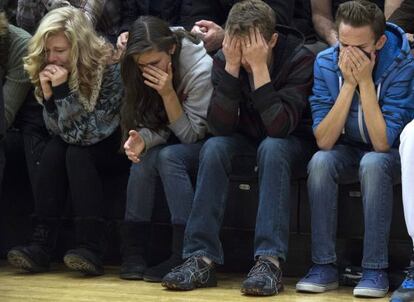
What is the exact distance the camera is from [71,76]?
3203 millimetres

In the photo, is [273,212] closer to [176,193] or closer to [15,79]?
[176,193]

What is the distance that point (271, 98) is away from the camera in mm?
2924

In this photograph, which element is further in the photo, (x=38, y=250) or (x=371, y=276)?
(x=38, y=250)

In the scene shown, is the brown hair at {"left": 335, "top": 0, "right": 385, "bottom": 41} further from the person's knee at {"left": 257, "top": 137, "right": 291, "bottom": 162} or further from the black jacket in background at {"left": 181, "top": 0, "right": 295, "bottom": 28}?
the black jacket in background at {"left": 181, "top": 0, "right": 295, "bottom": 28}

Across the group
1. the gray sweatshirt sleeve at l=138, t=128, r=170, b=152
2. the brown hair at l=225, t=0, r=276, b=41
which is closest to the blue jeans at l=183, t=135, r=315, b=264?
the gray sweatshirt sleeve at l=138, t=128, r=170, b=152

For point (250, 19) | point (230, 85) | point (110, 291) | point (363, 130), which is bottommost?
point (110, 291)

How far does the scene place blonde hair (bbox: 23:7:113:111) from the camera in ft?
10.5

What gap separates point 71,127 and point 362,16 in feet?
3.53

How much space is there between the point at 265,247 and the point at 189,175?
0.42 meters

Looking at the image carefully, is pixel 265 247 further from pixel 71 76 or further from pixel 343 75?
pixel 71 76

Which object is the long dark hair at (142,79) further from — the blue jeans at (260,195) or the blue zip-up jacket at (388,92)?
the blue zip-up jacket at (388,92)

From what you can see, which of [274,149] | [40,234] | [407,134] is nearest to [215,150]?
[274,149]

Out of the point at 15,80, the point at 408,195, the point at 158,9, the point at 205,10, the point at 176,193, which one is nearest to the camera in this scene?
the point at 408,195

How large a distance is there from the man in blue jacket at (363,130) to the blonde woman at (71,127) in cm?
77
